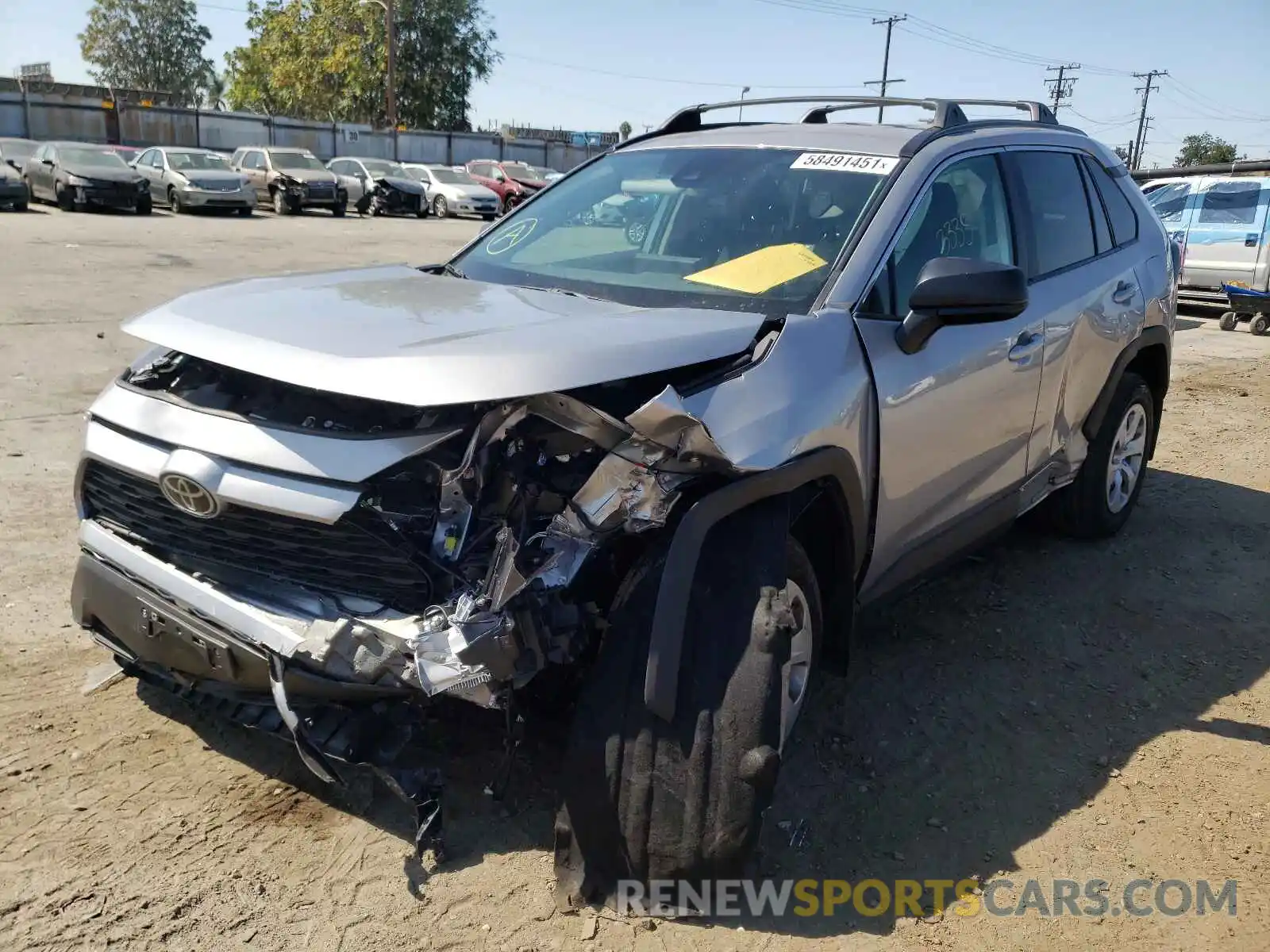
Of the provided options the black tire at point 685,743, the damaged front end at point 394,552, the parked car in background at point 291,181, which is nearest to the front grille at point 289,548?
the damaged front end at point 394,552

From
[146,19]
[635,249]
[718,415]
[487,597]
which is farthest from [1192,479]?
[146,19]

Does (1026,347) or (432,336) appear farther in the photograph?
(1026,347)

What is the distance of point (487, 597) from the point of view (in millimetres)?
2424

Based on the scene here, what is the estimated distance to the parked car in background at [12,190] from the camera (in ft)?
72.2

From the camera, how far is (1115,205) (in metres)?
4.93

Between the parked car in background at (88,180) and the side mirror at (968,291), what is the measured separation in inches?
944

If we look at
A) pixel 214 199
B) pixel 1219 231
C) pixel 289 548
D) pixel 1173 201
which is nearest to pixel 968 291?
pixel 289 548

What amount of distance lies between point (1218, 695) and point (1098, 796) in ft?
3.34

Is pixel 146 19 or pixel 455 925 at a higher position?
pixel 146 19

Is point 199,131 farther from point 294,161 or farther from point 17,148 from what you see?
point 294,161

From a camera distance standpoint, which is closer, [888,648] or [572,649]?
[572,649]

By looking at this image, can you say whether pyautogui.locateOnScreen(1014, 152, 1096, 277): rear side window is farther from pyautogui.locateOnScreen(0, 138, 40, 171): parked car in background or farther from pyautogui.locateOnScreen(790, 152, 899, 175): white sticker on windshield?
pyautogui.locateOnScreen(0, 138, 40, 171): parked car in background

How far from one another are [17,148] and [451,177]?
426 inches

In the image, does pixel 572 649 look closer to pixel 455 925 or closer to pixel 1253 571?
pixel 455 925
